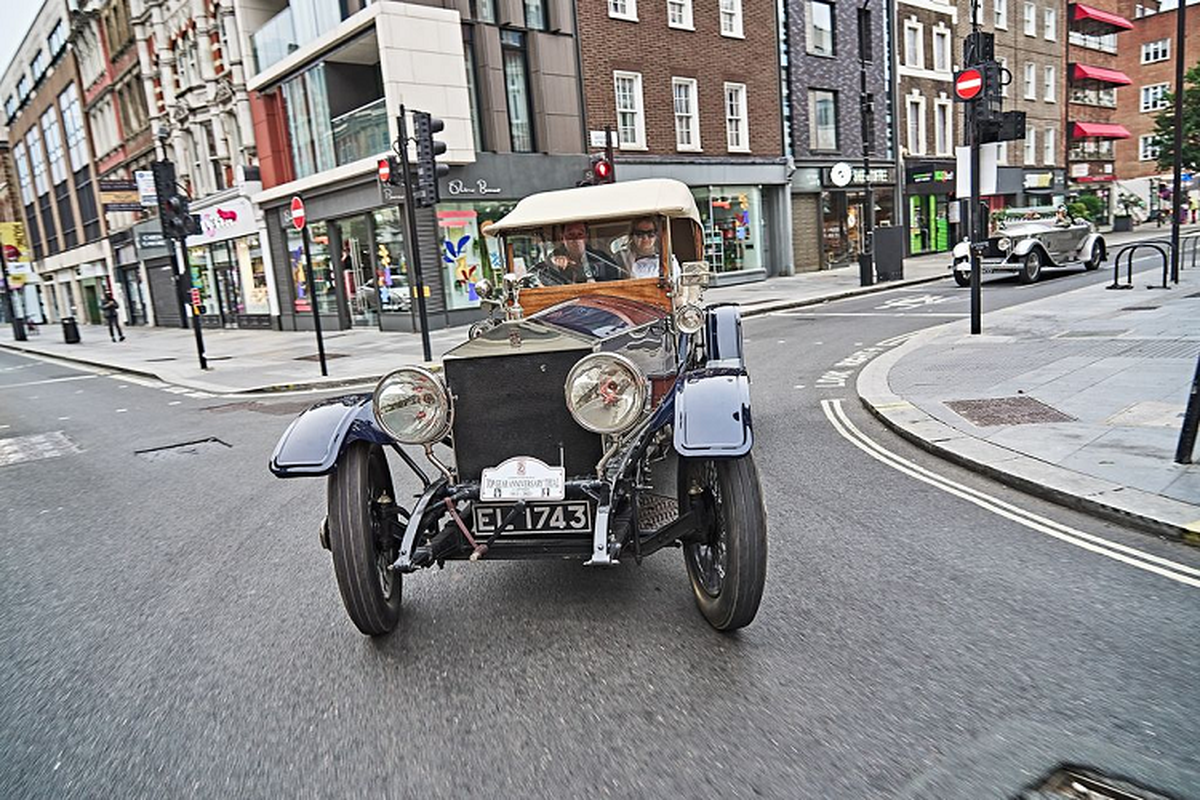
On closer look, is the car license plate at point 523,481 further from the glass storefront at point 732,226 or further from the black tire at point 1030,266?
the glass storefront at point 732,226

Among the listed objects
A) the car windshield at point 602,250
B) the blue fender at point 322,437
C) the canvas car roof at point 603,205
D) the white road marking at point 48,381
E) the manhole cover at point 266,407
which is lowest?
the manhole cover at point 266,407

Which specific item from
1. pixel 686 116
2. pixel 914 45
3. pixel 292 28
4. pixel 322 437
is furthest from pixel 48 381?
pixel 914 45

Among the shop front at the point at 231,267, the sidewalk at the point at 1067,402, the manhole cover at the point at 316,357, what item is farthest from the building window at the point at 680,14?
the sidewalk at the point at 1067,402

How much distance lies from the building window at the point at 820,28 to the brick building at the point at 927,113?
3403 millimetres

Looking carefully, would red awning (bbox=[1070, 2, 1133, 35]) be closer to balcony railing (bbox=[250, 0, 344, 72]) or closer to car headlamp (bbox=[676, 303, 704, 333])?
balcony railing (bbox=[250, 0, 344, 72])

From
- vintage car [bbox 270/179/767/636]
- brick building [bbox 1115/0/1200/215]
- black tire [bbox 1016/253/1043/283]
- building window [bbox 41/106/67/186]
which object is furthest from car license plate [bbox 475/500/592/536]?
brick building [bbox 1115/0/1200/215]

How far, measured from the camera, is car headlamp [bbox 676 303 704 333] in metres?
5.26

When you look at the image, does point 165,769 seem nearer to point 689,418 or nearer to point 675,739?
point 675,739

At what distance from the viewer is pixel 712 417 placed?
11.2ft

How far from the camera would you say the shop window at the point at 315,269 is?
74.5 ft

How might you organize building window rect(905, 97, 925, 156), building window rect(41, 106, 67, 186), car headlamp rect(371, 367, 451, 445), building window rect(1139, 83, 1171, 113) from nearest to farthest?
car headlamp rect(371, 367, 451, 445) → building window rect(905, 97, 925, 156) → building window rect(41, 106, 67, 186) → building window rect(1139, 83, 1171, 113)

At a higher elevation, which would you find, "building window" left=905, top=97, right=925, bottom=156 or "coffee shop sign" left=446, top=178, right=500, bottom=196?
"building window" left=905, top=97, right=925, bottom=156

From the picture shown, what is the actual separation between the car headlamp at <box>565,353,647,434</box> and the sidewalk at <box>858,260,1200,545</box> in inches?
129

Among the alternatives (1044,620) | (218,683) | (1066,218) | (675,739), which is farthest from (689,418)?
(1066,218)
